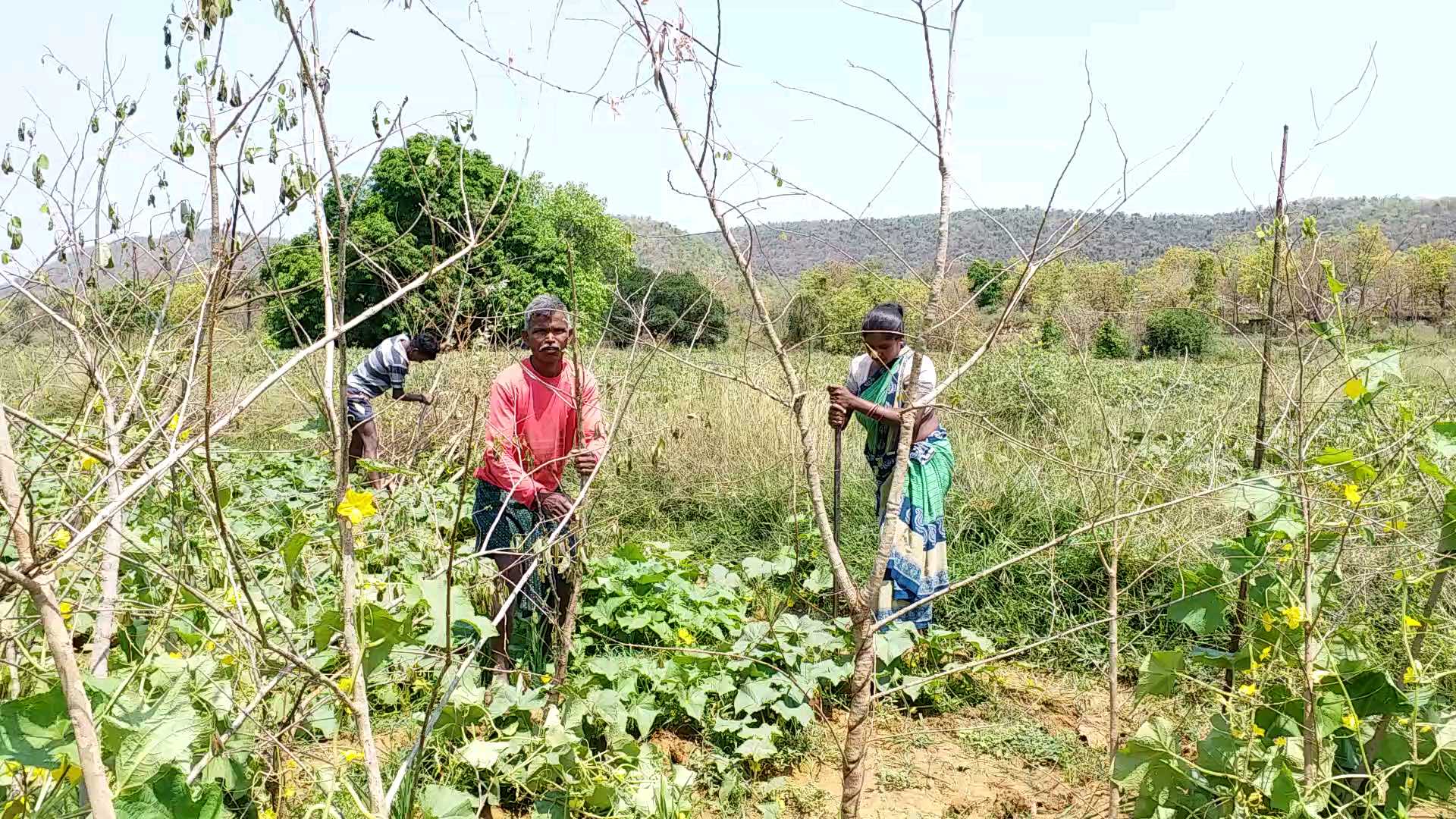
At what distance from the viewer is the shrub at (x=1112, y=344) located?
17078 millimetres

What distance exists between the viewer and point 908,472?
3.79m

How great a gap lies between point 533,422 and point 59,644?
236 centimetres

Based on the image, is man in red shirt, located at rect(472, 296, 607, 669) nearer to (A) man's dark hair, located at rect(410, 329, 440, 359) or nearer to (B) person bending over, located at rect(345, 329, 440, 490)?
(B) person bending over, located at rect(345, 329, 440, 490)

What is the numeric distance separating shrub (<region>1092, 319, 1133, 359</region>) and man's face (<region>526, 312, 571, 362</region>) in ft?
48.6

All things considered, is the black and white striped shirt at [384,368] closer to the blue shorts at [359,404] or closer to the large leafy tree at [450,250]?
the blue shorts at [359,404]

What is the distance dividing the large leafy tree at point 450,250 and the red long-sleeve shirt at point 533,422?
0.28 m

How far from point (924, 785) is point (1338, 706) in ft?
4.65

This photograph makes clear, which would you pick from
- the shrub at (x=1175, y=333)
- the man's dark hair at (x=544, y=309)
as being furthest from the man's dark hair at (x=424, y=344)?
the shrub at (x=1175, y=333)

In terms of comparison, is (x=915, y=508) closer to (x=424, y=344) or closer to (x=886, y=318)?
(x=886, y=318)

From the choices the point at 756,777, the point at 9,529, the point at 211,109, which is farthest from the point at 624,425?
the point at 9,529

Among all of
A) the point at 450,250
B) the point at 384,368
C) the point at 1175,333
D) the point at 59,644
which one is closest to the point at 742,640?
the point at 59,644

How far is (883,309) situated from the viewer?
390cm

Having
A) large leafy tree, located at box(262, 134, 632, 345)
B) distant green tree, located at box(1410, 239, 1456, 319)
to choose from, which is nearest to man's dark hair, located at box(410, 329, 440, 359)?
large leafy tree, located at box(262, 134, 632, 345)

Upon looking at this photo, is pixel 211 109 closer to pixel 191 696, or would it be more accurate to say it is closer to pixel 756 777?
pixel 191 696
